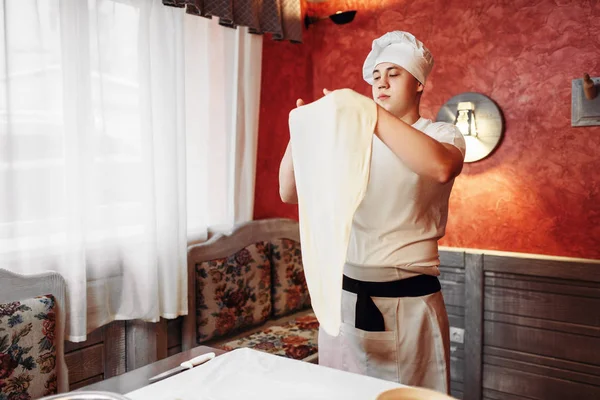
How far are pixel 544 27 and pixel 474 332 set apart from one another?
161cm

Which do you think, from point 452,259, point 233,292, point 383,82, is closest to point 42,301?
point 233,292

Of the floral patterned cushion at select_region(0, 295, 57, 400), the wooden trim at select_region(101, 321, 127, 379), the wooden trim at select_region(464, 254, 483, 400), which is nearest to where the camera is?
the floral patterned cushion at select_region(0, 295, 57, 400)

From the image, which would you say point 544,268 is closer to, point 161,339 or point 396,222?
point 396,222

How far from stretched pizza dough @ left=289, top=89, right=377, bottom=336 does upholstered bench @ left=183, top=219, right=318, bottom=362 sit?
135cm

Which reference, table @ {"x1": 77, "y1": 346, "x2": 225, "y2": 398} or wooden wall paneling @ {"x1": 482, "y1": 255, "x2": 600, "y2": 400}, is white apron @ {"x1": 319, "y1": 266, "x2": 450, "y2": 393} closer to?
table @ {"x1": 77, "y1": 346, "x2": 225, "y2": 398}

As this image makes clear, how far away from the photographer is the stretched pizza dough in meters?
1.22

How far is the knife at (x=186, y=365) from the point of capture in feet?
4.20

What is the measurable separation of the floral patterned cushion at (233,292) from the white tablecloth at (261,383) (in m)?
1.33

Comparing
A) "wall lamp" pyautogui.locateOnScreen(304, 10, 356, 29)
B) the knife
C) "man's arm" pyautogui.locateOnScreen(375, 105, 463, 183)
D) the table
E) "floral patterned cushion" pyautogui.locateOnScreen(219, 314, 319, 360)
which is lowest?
"floral patterned cushion" pyautogui.locateOnScreen(219, 314, 319, 360)

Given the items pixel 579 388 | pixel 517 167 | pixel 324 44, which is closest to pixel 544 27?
pixel 517 167

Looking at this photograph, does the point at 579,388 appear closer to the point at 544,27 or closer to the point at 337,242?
the point at 544,27

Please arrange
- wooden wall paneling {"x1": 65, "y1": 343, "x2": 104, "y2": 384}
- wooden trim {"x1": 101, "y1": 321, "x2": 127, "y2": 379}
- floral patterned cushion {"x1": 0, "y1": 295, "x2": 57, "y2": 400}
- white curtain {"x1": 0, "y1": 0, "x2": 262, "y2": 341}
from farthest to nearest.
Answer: wooden trim {"x1": 101, "y1": 321, "x2": 127, "y2": 379}, wooden wall paneling {"x1": 65, "y1": 343, "x2": 104, "y2": 384}, white curtain {"x1": 0, "y1": 0, "x2": 262, "y2": 341}, floral patterned cushion {"x1": 0, "y1": 295, "x2": 57, "y2": 400}

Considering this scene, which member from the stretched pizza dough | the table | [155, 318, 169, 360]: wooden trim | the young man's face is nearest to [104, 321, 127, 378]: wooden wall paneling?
[155, 318, 169, 360]: wooden trim

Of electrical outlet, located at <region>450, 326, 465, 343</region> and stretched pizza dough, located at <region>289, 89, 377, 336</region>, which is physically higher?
stretched pizza dough, located at <region>289, 89, 377, 336</region>
